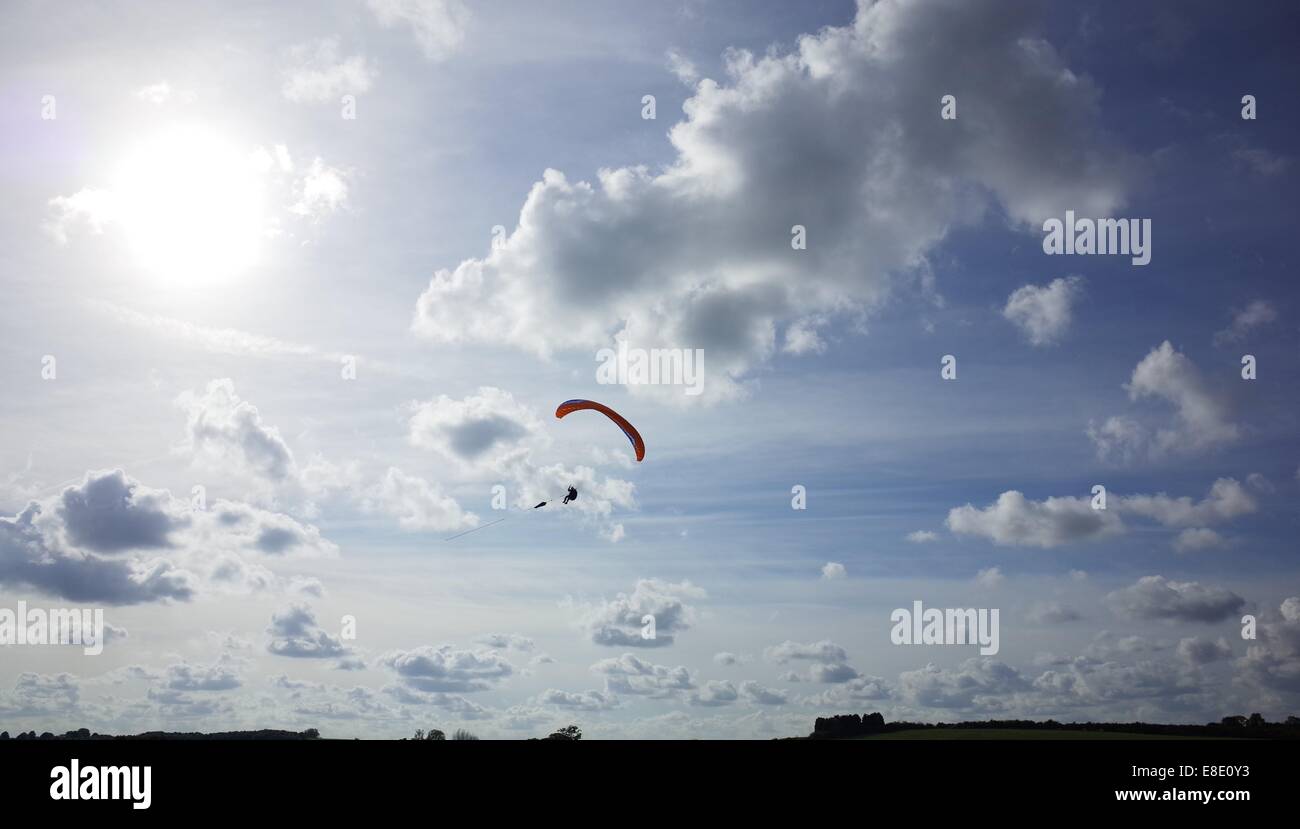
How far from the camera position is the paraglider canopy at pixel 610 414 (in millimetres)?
67812

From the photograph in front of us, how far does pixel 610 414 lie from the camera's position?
69.1m

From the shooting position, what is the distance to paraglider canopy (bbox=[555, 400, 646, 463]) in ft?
222
